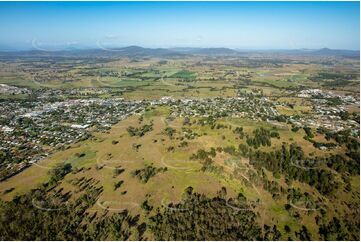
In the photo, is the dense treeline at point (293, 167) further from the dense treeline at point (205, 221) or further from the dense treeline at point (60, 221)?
the dense treeline at point (60, 221)

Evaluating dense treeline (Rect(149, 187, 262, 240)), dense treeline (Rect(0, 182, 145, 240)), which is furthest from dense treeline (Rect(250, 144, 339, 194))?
dense treeline (Rect(0, 182, 145, 240))

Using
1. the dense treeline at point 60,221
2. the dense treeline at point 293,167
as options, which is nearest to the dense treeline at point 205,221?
the dense treeline at point 60,221

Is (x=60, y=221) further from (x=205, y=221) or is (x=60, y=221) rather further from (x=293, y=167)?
(x=293, y=167)

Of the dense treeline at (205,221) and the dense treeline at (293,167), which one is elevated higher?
the dense treeline at (293,167)

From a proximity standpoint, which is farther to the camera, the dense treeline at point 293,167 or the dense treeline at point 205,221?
the dense treeline at point 293,167

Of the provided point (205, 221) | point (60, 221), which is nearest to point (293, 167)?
point (205, 221)

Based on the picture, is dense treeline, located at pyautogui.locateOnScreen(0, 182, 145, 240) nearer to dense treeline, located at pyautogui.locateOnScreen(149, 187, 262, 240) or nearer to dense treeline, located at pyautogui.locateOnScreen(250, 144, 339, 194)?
dense treeline, located at pyautogui.locateOnScreen(149, 187, 262, 240)

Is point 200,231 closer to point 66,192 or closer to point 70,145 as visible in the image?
point 66,192

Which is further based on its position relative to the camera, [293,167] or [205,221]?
[293,167]

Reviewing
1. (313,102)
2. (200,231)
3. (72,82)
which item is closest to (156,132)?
(200,231)

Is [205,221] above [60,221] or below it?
above

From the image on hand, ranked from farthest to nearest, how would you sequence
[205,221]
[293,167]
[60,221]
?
[293,167] → [60,221] → [205,221]
